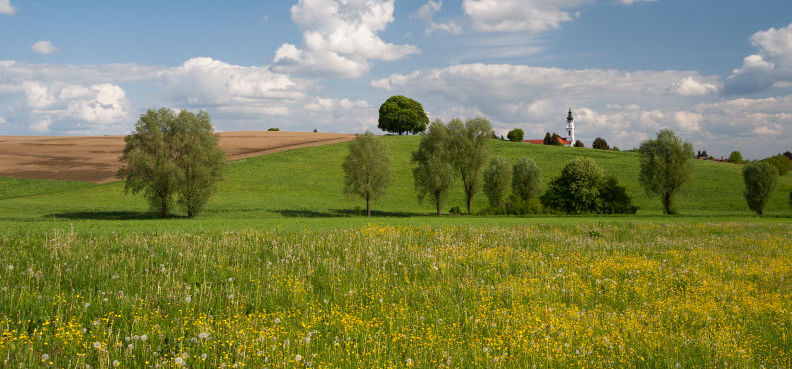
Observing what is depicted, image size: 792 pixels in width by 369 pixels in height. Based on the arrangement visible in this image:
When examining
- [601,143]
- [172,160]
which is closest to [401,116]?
[601,143]

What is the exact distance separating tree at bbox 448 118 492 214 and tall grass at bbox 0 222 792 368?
4794 cm

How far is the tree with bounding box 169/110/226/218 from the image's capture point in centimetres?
4925

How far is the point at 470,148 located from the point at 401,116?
79.9 meters

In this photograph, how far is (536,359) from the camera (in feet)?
22.4

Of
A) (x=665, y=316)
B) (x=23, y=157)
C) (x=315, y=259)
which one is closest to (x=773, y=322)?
(x=665, y=316)

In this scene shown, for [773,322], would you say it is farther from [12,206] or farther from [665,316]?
[12,206]

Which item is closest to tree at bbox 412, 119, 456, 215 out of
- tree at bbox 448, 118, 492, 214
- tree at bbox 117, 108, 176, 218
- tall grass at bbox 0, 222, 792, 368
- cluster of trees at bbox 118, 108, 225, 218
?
tree at bbox 448, 118, 492, 214

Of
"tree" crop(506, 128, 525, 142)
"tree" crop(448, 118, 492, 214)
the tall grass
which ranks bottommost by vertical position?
the tall grass

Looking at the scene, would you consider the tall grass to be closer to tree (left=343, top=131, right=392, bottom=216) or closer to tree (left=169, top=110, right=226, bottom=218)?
tree (left=169, top=110, right=226, bottom=218)

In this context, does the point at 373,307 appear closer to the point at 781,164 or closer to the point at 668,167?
the point at 668,167

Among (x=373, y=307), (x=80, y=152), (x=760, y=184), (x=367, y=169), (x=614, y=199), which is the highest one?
(x=80, y=152)

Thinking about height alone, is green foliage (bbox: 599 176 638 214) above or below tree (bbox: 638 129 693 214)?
below

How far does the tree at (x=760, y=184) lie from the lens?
6234 cm

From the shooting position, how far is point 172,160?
49.1 meters
